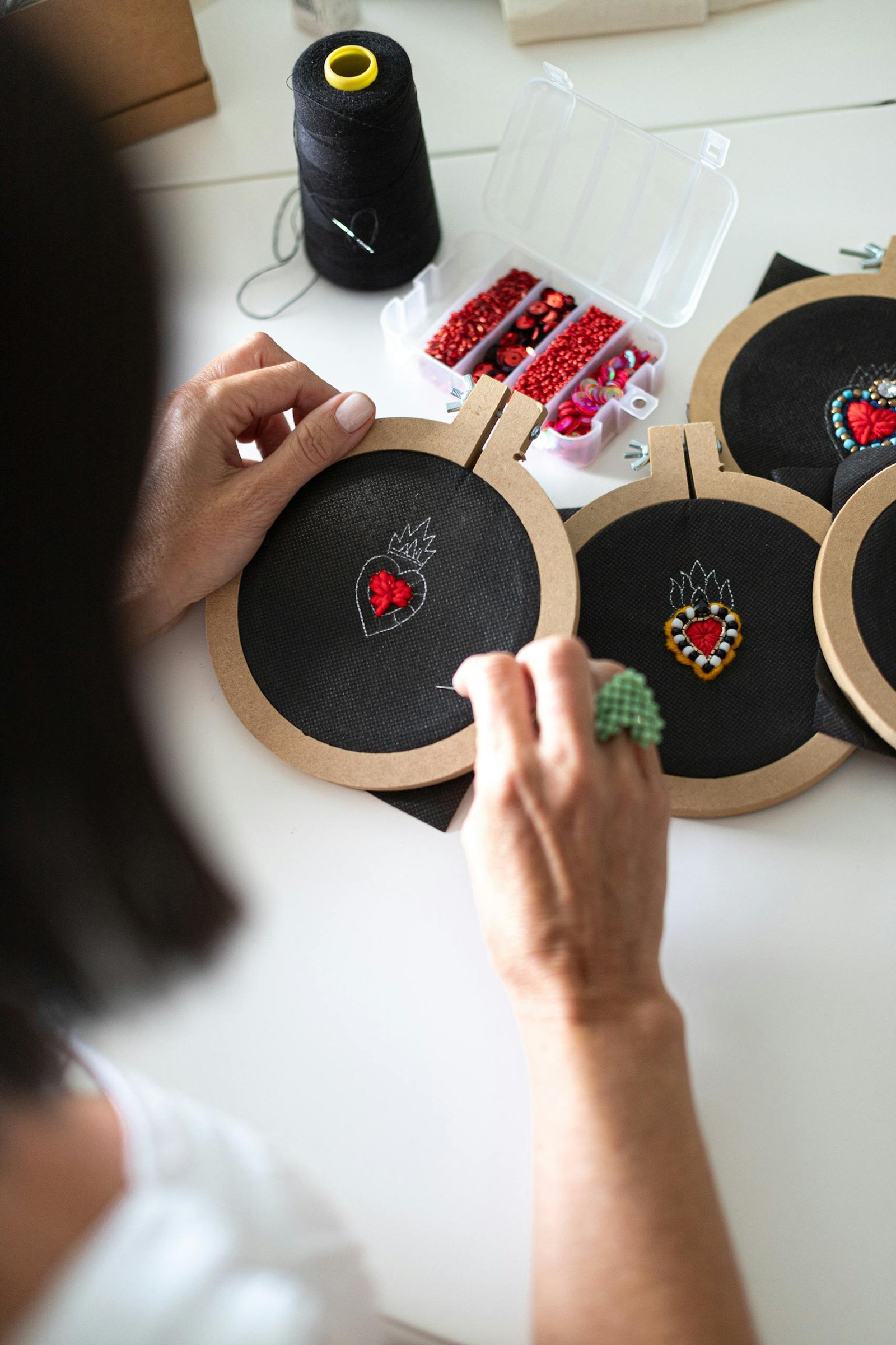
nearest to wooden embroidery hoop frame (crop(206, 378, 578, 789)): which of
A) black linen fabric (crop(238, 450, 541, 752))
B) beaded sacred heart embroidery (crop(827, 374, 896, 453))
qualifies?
black linen fabric (crop(238, 450, 541, 752))

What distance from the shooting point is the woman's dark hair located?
0.50 m

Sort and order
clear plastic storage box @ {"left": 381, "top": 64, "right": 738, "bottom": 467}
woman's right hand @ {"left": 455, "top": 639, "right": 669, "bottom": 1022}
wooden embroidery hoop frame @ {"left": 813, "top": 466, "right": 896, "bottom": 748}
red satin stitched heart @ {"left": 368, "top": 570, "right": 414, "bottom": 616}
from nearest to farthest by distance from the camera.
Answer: woman's right hand @ {"left": 455, "top": 639, "right": 669, "bottom": 1022}
wooden embroidery hoop frame @ {"left": 813, "top": 466, "right": 896, "bottom": 748}
red satin stitched heart @ {"left": 368, "top": 570, "right": 414, "bottom": 616}
clear plastic storage box @ {"left": 381, "top": 64, "right": 738, "bottom": 467}

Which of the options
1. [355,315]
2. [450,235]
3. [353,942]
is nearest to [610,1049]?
[353,942]

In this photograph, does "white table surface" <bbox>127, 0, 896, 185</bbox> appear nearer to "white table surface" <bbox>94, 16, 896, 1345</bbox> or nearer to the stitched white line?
"white table surface" <bbox>94, 16, 896, 1345</bbox>

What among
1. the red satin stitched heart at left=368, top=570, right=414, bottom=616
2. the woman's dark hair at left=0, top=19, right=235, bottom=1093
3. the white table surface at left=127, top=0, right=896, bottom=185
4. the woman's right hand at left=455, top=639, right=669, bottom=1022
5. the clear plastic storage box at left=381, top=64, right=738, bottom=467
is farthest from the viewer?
the white table surface at left=127, top=0, right=896, bottom=185

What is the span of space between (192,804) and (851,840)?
26.0 inches

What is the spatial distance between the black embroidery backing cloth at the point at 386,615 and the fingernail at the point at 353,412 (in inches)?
1.7

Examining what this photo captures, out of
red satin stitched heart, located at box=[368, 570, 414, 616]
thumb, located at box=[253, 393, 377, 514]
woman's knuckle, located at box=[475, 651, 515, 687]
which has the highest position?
thumb, located at box=[253, 393, 377, 514]

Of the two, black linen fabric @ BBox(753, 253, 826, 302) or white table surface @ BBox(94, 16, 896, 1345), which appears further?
black linen fabric @ BBox(753, 253, 826, 302)

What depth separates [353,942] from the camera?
988 millimetres

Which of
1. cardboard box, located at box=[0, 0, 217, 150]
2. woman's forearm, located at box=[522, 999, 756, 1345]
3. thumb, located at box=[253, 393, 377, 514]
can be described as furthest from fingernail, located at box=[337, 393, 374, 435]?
woman's forearm, located at box=[522, 999, 756, 1345]

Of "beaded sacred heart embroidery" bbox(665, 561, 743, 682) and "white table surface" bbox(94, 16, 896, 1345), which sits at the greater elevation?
"beaded sacred heart embroidery" bbox(665, 561, 743, 682)

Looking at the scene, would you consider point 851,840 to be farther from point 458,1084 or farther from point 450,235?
point 450,235

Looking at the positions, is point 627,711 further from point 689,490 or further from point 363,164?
point 363,164
